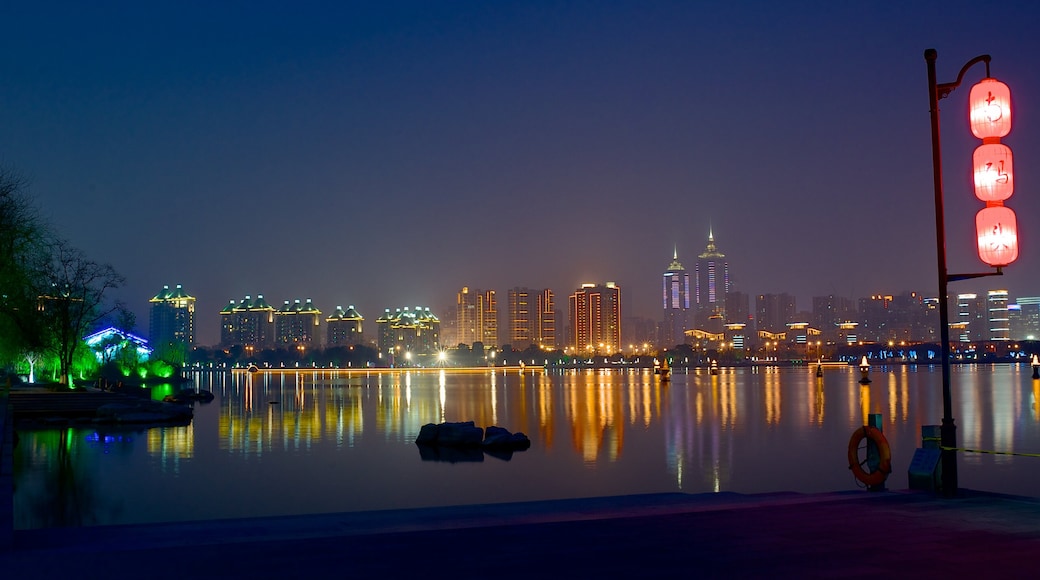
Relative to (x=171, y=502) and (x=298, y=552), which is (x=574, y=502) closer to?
(x=298, y=552)

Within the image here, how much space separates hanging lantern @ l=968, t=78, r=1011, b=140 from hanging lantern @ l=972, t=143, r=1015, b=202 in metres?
0.22

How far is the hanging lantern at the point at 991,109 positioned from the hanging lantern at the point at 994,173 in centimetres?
22

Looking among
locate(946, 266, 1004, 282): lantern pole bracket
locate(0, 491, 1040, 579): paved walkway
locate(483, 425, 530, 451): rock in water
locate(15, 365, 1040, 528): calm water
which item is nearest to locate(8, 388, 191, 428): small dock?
locate(15, 365, 1040, 528): calm water

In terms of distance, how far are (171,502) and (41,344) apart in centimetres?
2670

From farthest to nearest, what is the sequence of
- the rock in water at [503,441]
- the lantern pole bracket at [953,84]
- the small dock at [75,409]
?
the small dock at [75,409] < the rock in water at [503,441] < the lantern pole bracket at [953,84]

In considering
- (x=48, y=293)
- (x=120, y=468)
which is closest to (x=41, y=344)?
(x=48, y=293)

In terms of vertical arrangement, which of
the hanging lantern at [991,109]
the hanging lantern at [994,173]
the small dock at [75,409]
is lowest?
the small dock at [75,409]

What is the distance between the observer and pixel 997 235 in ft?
46.4

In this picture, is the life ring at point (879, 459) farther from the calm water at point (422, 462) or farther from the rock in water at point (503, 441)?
the rock in water at point (503, 441)

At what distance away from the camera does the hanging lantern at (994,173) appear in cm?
1412

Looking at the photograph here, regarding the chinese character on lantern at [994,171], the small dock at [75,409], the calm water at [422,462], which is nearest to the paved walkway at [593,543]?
the chinese character on lantern at [994,171]

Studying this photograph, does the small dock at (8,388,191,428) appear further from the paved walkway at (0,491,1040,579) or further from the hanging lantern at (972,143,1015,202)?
the hanging lantern at (972,143,1015,202)

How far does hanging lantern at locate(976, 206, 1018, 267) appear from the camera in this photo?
46.1 ft

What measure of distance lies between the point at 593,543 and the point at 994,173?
934 centimetres
